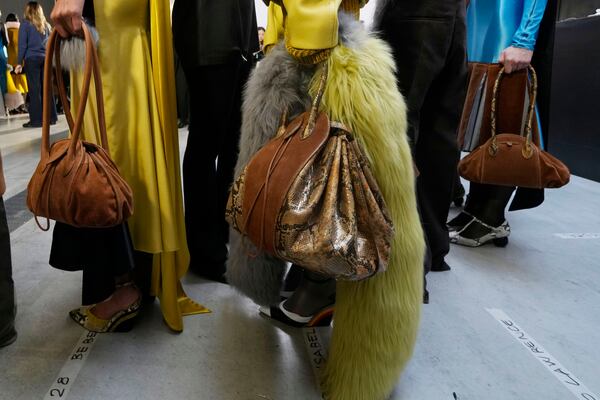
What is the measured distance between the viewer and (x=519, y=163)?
1.76 meters

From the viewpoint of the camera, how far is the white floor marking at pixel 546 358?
45.3 inches

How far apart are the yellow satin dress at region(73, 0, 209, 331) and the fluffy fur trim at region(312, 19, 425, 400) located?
0.53 m

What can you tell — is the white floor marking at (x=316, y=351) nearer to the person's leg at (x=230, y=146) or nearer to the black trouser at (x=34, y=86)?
the person's leg at (x=230, y=146)

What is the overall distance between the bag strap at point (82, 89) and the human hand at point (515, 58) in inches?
62.0

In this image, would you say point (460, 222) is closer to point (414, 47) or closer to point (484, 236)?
point (484, 236)

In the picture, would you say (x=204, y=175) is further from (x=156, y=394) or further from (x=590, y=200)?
(x=590, y=200)

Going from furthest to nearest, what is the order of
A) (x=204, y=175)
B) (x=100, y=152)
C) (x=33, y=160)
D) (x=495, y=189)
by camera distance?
1. (x=33, y=160)
2. (x=495, y=189)
3. (x=204, y=175)
4. (x=100, y=152)

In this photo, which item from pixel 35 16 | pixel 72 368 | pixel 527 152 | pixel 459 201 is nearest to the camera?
pixel 72 368

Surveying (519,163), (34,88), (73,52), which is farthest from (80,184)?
(34,88)

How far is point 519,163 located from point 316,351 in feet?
3.79

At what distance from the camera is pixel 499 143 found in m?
1.79

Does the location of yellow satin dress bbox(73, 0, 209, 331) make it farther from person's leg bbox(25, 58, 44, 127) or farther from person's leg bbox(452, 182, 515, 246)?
person's leg bbox(25, 58, 44, 127)

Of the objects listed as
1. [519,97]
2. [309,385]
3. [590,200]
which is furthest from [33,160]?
[590,200]

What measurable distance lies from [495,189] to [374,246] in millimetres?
1597
